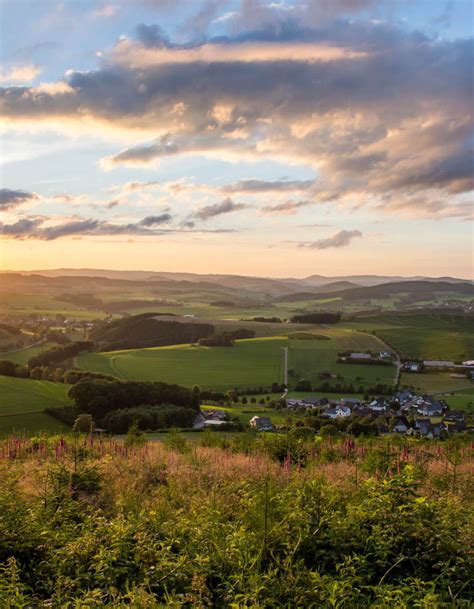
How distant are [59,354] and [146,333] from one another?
2903 cm

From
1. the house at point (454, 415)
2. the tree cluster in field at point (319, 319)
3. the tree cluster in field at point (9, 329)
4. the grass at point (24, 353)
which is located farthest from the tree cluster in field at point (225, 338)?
the house at point (454, 415)

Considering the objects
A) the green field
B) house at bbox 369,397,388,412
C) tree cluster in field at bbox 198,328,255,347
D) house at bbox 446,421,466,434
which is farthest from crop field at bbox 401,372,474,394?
the green field

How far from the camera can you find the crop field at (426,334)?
90.6m

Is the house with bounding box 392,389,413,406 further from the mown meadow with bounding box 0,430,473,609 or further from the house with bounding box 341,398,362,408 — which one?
the mown meadow with bounding box 0,430,473,609

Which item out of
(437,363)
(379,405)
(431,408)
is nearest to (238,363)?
(379,405)

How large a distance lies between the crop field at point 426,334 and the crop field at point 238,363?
7.54m

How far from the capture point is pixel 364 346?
89688 mm

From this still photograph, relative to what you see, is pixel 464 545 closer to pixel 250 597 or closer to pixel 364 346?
pixel 250 597

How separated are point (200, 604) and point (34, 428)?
1386 inches

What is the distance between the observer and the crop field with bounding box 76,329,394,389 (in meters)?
72.8

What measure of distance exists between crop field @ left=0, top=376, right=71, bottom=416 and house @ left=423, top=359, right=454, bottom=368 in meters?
57.4

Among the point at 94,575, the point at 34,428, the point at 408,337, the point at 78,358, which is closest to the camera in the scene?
the point at 94,575

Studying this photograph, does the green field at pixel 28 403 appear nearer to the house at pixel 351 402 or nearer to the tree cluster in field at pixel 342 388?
the house at pixel 351 402

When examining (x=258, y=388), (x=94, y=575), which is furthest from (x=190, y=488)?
(x=258, y=388)
